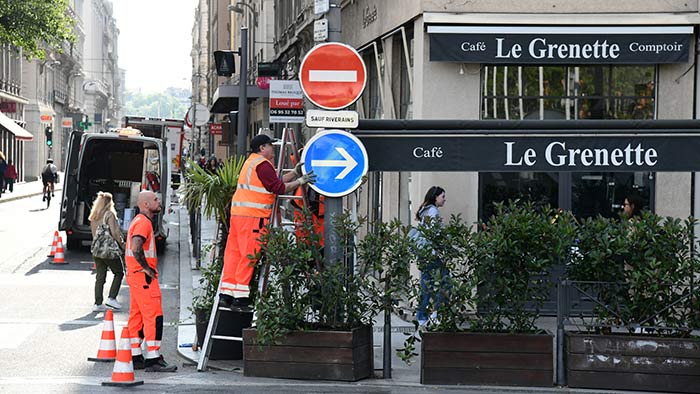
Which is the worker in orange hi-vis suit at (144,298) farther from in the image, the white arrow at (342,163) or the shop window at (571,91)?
the shop window at (571,91)

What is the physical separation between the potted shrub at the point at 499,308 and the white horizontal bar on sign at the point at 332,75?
1589mm

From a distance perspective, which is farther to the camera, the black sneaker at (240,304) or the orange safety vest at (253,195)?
the black sneaker at (240,304)

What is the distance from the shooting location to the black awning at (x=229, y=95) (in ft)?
107

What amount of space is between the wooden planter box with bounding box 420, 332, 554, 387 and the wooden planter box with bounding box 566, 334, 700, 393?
0.23 m

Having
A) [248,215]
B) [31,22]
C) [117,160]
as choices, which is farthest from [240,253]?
[31,22]

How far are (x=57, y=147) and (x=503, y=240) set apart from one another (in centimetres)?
8272

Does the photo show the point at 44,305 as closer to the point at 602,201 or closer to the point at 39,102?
the point at 602,201

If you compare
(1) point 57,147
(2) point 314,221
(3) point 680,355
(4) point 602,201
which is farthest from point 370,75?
(1) point 57,147

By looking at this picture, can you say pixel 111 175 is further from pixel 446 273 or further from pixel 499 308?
pixel 499 308

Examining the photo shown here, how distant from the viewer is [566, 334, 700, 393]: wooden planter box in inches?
380

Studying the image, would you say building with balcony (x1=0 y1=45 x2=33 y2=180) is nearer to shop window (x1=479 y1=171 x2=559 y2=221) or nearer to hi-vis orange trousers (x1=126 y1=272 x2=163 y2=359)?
shop window (x1=479 y1=171 x2=559 y2=221)

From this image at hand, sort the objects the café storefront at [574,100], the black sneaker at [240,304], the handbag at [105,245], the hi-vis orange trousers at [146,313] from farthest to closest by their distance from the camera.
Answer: the handbag at [105,245] < the café storefront at [574,100] < the black sneaker at [240,304] < the hi-vis orange trousers at [146,313]

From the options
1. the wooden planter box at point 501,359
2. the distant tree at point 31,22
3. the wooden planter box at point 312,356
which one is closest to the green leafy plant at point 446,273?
the wooden planter box at point 501,359

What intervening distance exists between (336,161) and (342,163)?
57 mm
